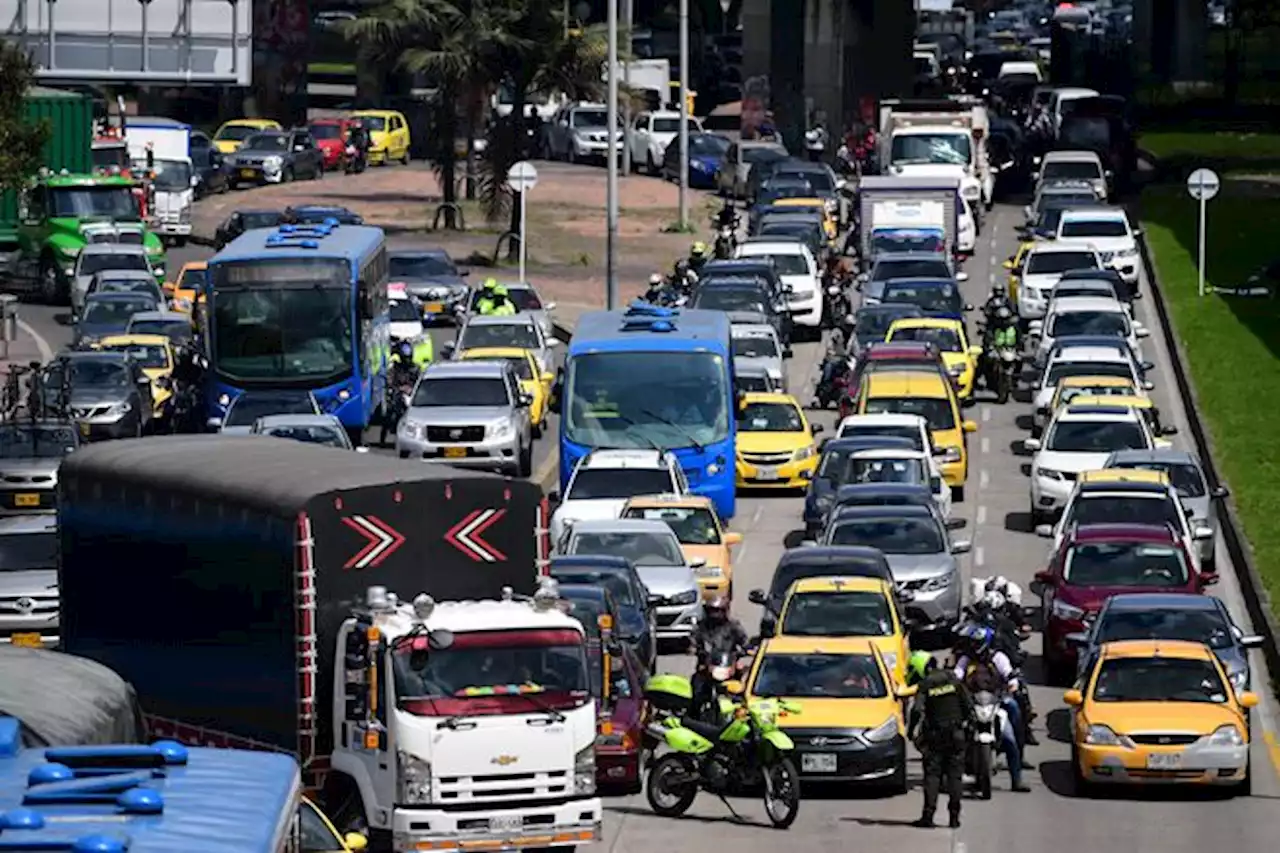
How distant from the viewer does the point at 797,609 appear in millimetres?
30156

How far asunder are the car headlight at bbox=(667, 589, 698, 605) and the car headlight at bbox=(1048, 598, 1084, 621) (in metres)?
3.66

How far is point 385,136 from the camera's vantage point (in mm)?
92562

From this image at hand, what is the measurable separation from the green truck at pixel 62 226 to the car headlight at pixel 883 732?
38.2 meters

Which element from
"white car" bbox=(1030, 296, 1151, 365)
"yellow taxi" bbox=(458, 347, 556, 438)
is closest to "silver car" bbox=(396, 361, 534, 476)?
"yellow taxi" bbox=(458, 347, 556, 438)

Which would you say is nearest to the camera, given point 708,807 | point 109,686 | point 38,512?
point 109,686

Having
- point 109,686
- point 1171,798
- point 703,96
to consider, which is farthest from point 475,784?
point 703,96

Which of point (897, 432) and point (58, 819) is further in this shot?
point (897, 432)

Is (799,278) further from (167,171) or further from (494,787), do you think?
(494,787)

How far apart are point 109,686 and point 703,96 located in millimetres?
96845

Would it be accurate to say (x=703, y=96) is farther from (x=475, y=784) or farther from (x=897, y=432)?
(x=475, y=784)

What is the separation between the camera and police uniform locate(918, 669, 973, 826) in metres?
25.0

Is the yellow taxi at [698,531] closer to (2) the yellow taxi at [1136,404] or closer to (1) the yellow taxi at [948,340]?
(2) the yellow taxi at [1136,404]

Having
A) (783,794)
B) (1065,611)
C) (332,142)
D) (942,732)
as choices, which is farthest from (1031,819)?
(332,142)

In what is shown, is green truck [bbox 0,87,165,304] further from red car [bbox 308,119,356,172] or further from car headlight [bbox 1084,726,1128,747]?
car headlight [bbox 1084,726,1128,747]
